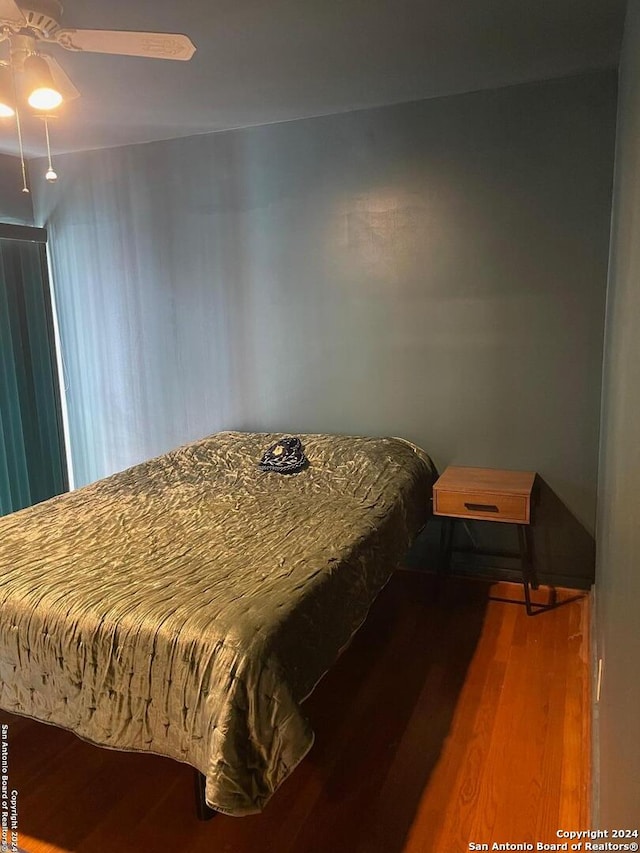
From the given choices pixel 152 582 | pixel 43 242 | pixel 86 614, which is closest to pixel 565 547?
pixel 152 582

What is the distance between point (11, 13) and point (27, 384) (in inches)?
105

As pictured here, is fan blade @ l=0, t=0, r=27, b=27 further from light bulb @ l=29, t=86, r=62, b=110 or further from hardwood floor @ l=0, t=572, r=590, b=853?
hardwood floor @ l=0, t=572, r=590, b=853

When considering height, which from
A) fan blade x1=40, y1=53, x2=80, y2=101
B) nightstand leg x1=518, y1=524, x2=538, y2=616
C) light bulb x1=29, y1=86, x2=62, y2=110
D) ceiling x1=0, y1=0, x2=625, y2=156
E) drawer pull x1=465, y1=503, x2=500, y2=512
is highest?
ceiling x1=0, y1=0, x2=625, y2=156

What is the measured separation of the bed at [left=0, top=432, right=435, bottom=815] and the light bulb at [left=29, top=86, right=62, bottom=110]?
146cm

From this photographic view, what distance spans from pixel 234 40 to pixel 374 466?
1.83 metres

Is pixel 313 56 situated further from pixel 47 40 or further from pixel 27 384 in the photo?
pixel 27 384

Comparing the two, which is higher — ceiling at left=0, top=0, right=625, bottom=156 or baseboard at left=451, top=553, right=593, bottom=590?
ceiling at left=0, top=0, right=625, bottom=156

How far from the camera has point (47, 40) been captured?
1815 millimetres

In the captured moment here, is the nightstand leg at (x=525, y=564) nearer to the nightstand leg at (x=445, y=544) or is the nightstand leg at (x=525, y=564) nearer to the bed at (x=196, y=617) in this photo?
the nightstand leg at (x=445, y=544)

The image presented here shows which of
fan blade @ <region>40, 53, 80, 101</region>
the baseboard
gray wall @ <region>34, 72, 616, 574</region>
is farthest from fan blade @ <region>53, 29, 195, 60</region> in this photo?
the baseboard

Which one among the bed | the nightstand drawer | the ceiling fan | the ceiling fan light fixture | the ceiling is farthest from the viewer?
the nightstand drawer

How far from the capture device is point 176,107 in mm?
2979

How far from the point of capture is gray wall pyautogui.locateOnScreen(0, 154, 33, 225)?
12.6 feet

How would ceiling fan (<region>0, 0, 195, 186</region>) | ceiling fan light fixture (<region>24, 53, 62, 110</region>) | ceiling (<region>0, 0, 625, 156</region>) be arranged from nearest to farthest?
ceiling fan (<region>0, 0, 195, 186</region>), ceiling fan light fixture (<region>24, 53, 62, 110</region>), ceiling (<region>0, 0, 625, 156</region>)
